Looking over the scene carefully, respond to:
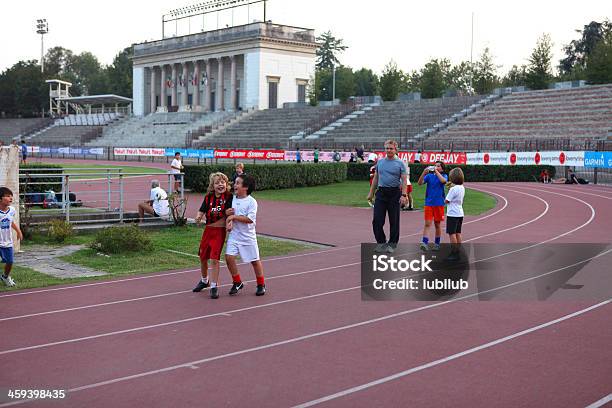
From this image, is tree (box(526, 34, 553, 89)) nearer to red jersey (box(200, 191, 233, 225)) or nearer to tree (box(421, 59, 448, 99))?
tree (box(421, 59, 448, 99))

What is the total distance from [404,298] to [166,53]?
3489 inches

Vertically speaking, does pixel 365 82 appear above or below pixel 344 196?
above

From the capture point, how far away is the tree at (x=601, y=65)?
5197 centimetres

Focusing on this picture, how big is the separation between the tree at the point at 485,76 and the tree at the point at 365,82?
45.1 m

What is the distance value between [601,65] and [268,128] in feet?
98.9

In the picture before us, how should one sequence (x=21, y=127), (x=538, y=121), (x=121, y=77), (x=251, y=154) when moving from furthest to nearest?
(x=121, y=77)
(x=21, y=127)
(x=251, y=154)
(x=538, y=121)

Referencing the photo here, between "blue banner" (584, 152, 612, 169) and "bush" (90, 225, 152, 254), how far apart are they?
2631 cm

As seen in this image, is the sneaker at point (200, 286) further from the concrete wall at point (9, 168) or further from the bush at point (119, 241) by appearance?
the concrete wall at point (9, 168)

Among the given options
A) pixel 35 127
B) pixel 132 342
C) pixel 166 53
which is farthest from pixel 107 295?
pixel 35 127

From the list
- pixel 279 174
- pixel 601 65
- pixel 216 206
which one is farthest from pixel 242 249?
pixel 601 65

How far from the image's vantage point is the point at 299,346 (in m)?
7.27

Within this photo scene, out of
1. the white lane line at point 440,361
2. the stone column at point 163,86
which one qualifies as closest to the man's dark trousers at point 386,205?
the white lane line at point 440,361

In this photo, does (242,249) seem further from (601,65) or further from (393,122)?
(601,65)

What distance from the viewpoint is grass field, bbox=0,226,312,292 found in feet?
37.0
